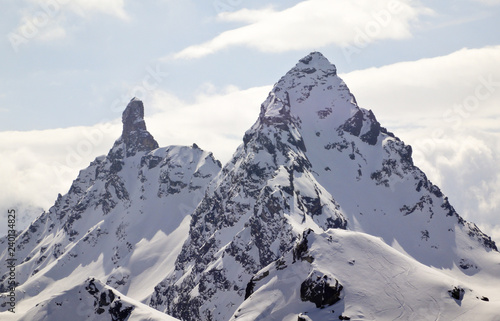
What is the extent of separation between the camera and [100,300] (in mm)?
128250

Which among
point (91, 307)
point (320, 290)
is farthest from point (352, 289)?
point (91, 307)

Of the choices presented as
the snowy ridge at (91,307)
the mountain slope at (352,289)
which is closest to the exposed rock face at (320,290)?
the mountain slope at (352,289)

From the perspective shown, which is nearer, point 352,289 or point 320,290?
point 320,290

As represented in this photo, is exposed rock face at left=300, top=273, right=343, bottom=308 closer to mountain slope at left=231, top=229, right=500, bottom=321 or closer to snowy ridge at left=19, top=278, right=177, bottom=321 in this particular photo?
mountain slope at left=231, top=229, right=500, bottom=321

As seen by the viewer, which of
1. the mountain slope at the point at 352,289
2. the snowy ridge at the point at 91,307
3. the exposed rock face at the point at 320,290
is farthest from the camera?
the snowy ridge at the point at 91,307

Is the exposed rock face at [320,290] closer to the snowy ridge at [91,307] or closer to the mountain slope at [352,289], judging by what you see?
the mountain slope at [352,289]

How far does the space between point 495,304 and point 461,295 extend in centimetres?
595

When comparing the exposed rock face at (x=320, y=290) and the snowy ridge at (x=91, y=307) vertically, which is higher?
the snowy ridge at (x=91, y=307)

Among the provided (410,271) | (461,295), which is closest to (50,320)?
(410,271)

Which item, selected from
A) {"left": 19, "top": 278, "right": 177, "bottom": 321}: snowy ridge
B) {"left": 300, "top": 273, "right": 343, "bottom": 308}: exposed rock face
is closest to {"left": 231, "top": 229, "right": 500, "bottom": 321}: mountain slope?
{"left": 300, "top": 273, "right": 343, "bottom": 308}: exposed rock face

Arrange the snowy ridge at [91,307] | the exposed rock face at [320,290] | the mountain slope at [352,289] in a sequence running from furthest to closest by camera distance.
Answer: the snowy ridge at [91,307]
the exposed rock face at [320,290]
the mountain slope at [352,289]

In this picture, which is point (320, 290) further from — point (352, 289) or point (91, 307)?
point (91, 307)

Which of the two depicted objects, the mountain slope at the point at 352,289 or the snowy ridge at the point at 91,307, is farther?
the snowy ridge at the point at 91,307

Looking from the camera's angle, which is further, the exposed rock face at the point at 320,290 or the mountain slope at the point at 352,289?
the exposed rock face at the point at 320,290
